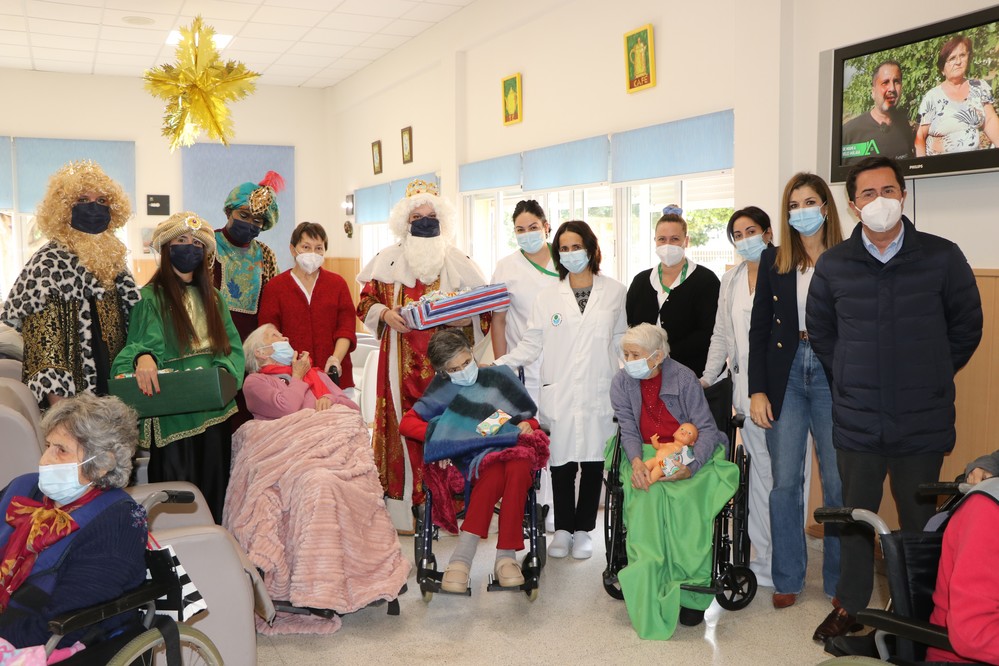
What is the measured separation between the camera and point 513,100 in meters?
7.03

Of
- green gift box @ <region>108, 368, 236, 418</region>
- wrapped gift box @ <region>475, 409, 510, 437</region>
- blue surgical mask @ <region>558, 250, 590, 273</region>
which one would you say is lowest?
wrapped gift box @ <region>475, 409, 510, 437</region>

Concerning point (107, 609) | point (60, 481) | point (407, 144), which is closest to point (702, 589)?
point (107, 609)

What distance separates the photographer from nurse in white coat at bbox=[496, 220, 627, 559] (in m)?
3.68

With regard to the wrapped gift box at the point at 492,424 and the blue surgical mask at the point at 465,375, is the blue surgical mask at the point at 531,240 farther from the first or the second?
the wrapped gift box at the point at 492,424

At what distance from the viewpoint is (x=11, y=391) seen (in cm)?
297

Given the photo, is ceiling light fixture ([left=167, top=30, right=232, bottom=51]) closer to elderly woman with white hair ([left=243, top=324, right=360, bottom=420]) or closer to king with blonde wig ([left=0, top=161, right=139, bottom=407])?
king with blonde wig ([left=0, top=161, right=139, bottom=407])

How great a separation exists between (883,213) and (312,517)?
2138 mm

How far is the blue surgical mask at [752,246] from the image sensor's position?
3.37 m

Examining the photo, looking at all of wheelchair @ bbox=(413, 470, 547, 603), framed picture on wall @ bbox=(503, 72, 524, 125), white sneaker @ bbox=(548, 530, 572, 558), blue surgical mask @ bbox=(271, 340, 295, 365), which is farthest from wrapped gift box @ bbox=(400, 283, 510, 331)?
framed picture on wall @ bbox=(503, 72, 524, 125)

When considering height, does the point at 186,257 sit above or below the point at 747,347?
above

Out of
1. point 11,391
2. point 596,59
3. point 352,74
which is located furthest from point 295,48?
point 11,391

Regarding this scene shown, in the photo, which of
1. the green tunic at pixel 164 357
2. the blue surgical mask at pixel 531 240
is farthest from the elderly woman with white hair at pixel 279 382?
the blue surgical mask at pixel 531 240

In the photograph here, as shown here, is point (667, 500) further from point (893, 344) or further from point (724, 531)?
point (893, 344)

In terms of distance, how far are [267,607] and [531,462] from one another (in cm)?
122
